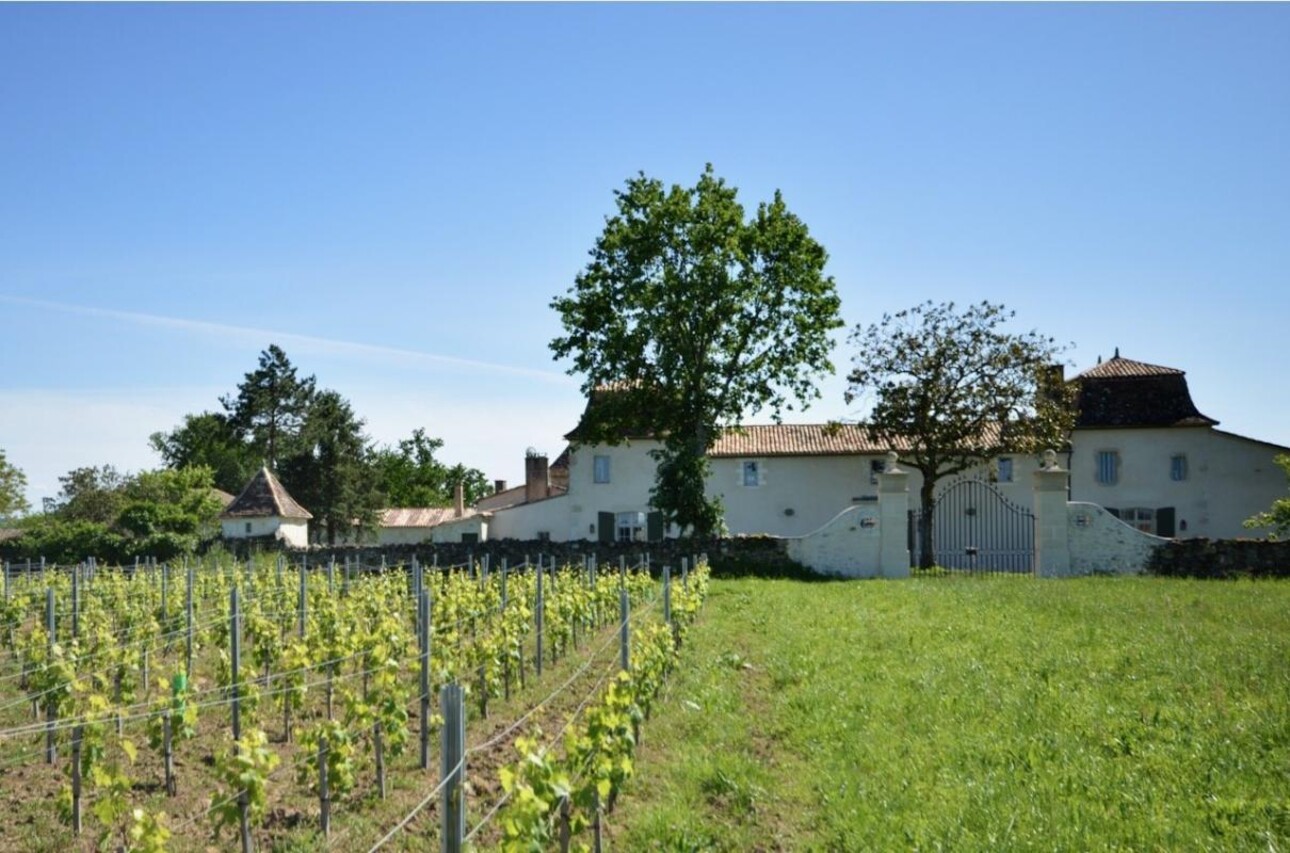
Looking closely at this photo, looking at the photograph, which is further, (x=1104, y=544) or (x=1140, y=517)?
(x=1140, y=517)

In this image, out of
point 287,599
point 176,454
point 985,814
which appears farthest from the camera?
point 176,454

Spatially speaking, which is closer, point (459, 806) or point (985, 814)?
point (459, 806)

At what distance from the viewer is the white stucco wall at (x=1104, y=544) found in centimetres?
2439

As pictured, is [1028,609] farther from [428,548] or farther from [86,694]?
[428,548]

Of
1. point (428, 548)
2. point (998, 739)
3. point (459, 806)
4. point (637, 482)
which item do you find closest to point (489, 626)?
point (998, 739)

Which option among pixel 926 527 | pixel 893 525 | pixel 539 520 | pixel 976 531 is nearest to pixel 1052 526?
pixel 893 525

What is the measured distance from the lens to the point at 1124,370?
123 feet

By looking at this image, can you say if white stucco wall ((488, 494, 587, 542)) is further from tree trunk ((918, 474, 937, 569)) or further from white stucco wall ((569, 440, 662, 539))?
tree trunk ((918, 474, 937, 569))

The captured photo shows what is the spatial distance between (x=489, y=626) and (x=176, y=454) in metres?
69.0

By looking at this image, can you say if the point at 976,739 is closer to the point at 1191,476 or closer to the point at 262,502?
the point at 1191,476

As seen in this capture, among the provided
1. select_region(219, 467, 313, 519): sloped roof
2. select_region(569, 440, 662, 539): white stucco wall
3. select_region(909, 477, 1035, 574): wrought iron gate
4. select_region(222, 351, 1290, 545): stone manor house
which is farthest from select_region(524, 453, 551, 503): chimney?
select_region(909, 477, 1035, 574): wrought iron gate

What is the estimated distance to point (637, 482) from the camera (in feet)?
124

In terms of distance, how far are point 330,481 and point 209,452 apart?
25587mm

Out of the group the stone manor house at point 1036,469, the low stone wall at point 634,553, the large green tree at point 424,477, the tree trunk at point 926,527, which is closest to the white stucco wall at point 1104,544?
the tree trunk at point 926,527
